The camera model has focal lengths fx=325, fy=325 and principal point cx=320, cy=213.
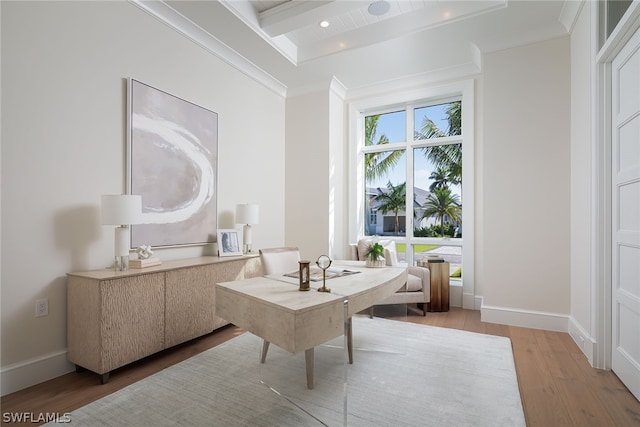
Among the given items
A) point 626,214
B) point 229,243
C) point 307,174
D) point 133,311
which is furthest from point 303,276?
point 307,174

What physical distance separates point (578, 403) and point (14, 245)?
379 centimetres

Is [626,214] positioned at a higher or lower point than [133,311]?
higher

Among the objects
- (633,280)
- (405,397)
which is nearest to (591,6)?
(633,280)

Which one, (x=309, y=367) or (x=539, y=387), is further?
(x=539, y=387)

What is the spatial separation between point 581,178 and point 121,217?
392cm

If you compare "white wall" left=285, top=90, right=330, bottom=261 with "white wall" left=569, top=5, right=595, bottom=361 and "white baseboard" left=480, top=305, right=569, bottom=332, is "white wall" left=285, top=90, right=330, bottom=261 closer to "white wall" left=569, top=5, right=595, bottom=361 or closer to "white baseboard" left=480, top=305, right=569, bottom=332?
"white baseboard" left=480, top=305, right=569, bottom=332

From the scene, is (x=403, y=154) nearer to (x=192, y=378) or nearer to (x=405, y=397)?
(x=405, y=397)

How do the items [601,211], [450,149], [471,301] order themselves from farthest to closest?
[450,149]
[471,301]
[601,211]

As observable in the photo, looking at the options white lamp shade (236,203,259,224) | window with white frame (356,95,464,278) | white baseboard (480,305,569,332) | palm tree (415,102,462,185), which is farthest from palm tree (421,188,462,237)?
white lamp shade (236,203,259,224)

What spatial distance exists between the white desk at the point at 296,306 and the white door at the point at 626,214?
1575 millimetres

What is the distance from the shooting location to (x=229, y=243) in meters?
3.68

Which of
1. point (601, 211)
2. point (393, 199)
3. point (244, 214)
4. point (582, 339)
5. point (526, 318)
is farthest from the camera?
point (393, 199)

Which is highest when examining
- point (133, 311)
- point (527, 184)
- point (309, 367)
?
point (527, 184)

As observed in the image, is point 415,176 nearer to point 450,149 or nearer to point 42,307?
point 450,149
